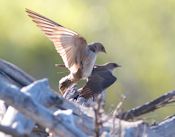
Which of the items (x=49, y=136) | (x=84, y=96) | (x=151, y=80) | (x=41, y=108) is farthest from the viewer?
(x=151, y=80)

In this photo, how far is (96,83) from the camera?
4555 mm

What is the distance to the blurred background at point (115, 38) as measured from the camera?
1275 cm

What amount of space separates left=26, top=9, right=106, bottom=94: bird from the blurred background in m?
6.25

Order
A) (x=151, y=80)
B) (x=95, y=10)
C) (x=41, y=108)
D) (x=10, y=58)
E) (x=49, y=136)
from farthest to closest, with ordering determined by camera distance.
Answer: (x=95, y=10) < (x=151, y=80) < (x=10, y=58) < (x=49, y=136) < (x=41, y=108)

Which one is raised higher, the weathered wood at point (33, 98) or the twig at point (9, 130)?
the twig at point (9, 130)

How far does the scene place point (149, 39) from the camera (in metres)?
15.4

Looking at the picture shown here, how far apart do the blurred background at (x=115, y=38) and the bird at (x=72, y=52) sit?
6.25 metres

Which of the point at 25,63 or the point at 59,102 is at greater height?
the point at 59,102

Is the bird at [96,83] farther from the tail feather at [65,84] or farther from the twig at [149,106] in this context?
the twig at [149,106]

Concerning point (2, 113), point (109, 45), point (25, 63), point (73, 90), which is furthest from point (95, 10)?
point (2, 113)

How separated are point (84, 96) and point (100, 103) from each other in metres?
1.24

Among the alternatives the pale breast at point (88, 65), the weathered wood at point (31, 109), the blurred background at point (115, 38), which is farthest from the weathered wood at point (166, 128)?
the blurred background at point (115, 38)

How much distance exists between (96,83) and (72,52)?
26 centimetres

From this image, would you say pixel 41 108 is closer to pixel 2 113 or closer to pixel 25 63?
pixel 2 113
